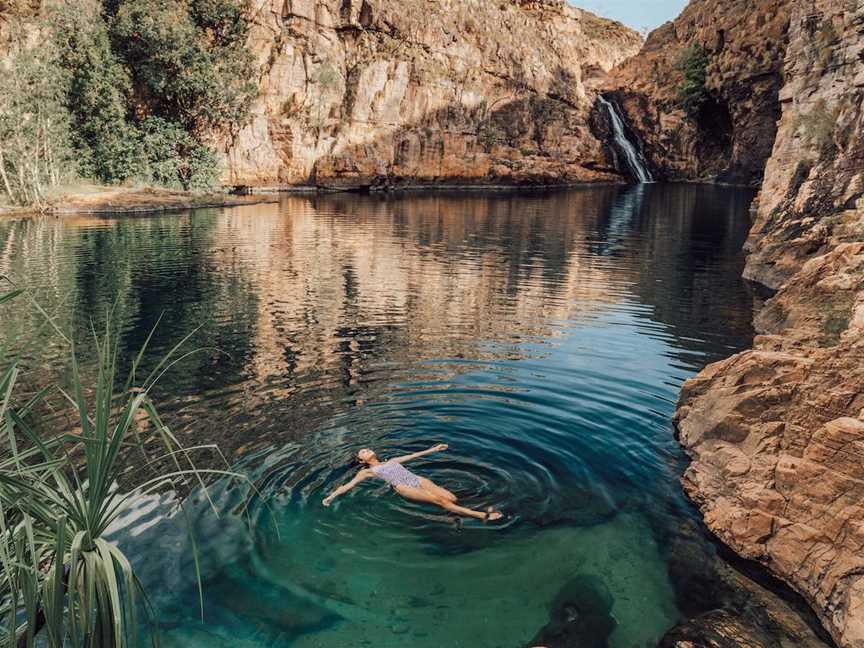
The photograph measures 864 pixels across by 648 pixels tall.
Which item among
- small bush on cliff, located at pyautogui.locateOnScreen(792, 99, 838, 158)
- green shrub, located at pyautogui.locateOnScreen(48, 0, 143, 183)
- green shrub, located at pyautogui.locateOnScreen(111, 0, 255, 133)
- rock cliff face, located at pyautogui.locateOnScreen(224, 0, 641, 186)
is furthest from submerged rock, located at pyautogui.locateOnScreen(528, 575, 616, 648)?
rock cliff face, located at pyautogui.locateOnScreen(224, 0, 641, 186)

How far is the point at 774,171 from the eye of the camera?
2123 centimetres

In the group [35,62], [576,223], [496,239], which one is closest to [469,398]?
[496,239]

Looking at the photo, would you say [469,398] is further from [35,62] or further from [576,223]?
[35,62]

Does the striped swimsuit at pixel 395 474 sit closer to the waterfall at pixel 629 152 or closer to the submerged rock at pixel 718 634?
the submerged rock at pixel 718 634

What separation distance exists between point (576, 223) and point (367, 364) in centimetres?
2731

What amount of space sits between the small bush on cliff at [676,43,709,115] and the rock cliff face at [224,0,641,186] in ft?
37.7

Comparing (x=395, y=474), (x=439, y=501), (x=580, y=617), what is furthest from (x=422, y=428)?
(x=580, y=617)

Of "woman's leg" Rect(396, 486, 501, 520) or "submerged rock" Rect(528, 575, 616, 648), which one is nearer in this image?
"submerged rock" Rect(528, 575, 616, 648)

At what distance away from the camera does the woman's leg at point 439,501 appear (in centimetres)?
608

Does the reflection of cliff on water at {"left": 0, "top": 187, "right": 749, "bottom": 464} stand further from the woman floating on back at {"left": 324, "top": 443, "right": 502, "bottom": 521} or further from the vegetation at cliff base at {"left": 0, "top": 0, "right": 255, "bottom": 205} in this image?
the vegetation at cliff base at {"left": 0, "top": 0, "right": 255, "bottom": 205}

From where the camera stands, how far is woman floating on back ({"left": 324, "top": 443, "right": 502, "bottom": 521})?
20.2 ft

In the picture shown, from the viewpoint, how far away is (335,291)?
17.1m

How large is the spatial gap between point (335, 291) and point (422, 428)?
961cm

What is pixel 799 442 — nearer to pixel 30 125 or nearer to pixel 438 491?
pixel 438 491
